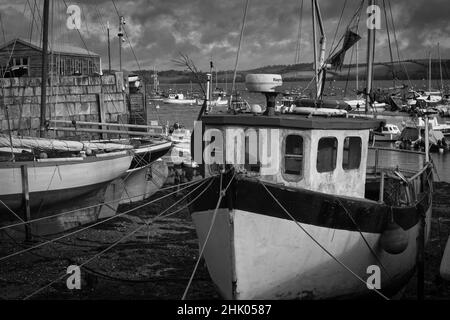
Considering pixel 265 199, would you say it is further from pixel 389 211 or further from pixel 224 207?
pixel 389 211

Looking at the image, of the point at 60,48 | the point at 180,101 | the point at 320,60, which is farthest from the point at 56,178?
the point at 180,101

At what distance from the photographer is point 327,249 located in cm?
1082

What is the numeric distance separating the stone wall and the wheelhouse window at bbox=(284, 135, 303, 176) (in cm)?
1902

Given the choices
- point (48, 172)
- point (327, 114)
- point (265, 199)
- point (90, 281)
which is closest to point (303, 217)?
point (265, 199)

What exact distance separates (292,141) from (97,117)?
25547mm

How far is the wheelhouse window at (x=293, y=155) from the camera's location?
11250 millimetres

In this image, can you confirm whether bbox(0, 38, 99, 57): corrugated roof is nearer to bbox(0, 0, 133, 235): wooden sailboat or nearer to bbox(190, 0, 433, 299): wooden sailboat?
bbox(0, 0, 133, 235): wooden sailboat

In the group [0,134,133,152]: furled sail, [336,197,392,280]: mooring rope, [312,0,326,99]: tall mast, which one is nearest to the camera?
[336,197,392,280]: mooring rope

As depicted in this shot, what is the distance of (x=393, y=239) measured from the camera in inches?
450

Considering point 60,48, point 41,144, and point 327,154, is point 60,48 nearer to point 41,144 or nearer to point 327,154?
point 41,144

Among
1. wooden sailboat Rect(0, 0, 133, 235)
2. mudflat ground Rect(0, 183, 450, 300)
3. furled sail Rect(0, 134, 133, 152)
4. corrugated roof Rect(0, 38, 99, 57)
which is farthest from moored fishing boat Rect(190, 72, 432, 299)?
corrugated roof Rect(0, 38, 99, 57)

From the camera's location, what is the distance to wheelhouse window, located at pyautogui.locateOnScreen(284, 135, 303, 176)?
36.9 feet

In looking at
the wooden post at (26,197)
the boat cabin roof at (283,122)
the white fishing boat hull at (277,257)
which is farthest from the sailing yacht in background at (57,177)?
the white fishing boat hull at (277,257)

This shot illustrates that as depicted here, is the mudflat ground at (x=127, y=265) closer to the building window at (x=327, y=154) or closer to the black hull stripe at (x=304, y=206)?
the black hull stripe at (x=304, y=206)
